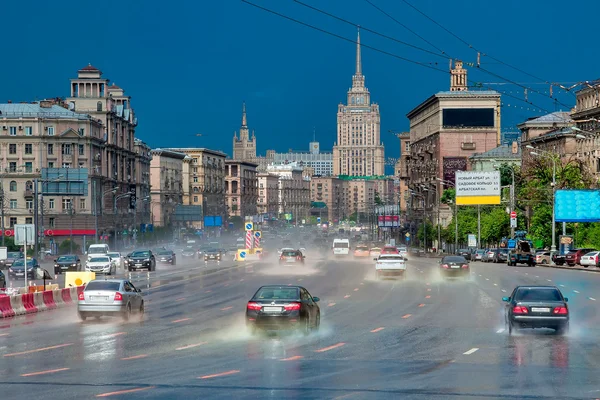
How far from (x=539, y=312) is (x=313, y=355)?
759 cm

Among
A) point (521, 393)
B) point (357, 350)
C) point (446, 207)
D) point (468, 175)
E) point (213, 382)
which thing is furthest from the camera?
point (446, 207)

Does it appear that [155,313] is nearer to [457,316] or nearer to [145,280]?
[457,316]

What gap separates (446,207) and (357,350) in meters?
133

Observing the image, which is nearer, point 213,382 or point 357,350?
point 213,382

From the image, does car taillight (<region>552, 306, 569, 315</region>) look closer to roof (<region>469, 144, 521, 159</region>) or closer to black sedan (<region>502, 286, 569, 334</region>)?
black sedan (<region>502, 286, 569, 334</region>)

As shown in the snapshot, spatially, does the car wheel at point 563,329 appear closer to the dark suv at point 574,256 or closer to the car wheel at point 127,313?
the car wheel at point 127,313

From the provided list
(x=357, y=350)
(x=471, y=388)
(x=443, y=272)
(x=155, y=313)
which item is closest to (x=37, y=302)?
(x=155, y=313)

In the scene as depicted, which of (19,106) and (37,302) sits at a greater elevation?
(19,106)

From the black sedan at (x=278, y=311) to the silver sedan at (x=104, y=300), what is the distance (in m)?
6.60

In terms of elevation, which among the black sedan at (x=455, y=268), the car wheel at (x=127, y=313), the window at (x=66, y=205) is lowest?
the black sedan at (x=455, y=268)

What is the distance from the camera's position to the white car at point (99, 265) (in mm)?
66188

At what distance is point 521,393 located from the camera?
59.0 feet

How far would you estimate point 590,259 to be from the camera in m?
79.1

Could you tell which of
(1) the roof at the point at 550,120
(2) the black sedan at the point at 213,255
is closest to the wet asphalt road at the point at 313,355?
(2) the black sedan at the point at 213,255
